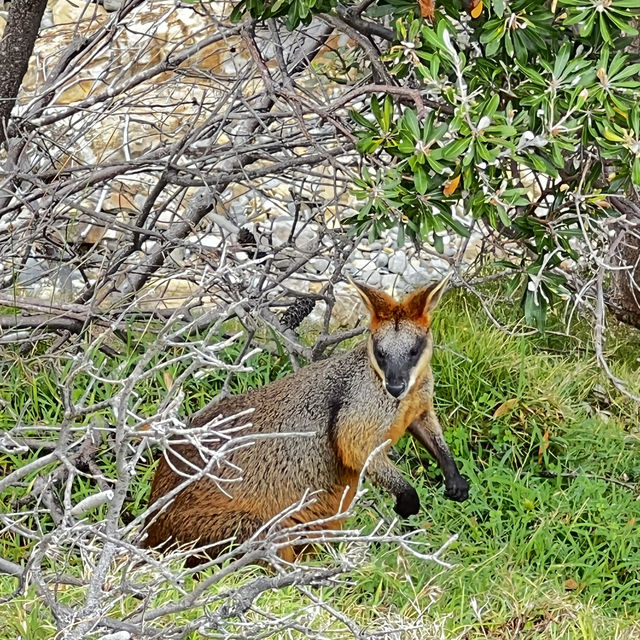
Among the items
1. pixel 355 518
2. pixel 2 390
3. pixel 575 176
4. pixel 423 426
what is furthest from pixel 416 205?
pixel 2 390

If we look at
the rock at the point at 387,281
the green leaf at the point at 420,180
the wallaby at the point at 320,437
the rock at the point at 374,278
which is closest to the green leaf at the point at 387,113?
the green leaf at the point at 420,180

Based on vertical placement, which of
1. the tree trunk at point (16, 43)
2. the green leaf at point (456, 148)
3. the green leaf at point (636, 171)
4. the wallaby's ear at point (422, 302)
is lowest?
the wallaby's ear at point (422, 302)

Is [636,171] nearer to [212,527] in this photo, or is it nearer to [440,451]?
[440,451]

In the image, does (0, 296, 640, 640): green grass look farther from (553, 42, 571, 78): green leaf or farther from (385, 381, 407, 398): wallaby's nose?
(553, 42, 571, 78): green leaf

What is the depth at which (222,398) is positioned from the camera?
5172 mm

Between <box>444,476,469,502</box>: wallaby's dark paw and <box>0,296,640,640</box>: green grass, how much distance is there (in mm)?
182

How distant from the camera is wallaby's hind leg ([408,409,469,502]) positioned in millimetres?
4965

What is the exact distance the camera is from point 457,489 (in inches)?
195

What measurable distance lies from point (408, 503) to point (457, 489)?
29cm

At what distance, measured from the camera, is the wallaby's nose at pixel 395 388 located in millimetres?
4539

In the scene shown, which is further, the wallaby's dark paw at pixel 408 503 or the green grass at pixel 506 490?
the wallaby's dark paw at pixel 408 503

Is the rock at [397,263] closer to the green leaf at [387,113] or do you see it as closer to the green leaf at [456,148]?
the green leaf at [387,113]

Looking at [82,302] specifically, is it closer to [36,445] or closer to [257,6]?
[36,445]

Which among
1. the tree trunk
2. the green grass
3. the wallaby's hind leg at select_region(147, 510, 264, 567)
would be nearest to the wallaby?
the wallaby's hind leg at select_region(147, 510, 264, 567)
